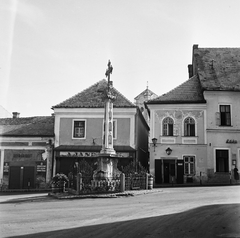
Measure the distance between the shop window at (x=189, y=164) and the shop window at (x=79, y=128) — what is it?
896 cm

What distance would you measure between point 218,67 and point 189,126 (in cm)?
670

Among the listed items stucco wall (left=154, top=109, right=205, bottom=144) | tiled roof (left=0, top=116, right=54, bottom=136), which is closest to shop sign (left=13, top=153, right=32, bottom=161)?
tiled roof (left=0, top=116, right=54, bottom=136)

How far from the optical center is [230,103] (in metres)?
30.2

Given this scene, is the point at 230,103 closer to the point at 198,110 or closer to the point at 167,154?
the point at 198,110

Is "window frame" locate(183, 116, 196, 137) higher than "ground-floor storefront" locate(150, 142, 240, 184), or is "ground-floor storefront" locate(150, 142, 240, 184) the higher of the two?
"window frame" locate(183, 116, 196, 137)

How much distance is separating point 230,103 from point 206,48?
796cm

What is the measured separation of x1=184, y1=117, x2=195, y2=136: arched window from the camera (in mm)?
30297

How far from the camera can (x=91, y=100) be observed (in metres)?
32.6

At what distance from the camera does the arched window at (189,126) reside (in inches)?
1193

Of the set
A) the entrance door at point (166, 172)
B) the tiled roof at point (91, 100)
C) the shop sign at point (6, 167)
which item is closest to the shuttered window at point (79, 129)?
the tiled roof at point (91, 100)

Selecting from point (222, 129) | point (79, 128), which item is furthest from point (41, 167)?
point (222, 129)

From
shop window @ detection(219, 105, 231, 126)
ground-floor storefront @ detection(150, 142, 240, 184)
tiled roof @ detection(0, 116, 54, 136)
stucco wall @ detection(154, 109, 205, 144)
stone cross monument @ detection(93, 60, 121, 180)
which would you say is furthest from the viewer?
tiled roof @ detection(0, 116, 54, 136)

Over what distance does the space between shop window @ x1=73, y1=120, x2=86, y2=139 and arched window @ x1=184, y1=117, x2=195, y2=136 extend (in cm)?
868

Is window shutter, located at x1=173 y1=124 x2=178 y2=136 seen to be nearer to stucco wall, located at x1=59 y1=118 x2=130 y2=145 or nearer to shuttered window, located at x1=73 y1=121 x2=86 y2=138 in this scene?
stucco wall, located at x1=59 y1=118 x2=130 y2=145
